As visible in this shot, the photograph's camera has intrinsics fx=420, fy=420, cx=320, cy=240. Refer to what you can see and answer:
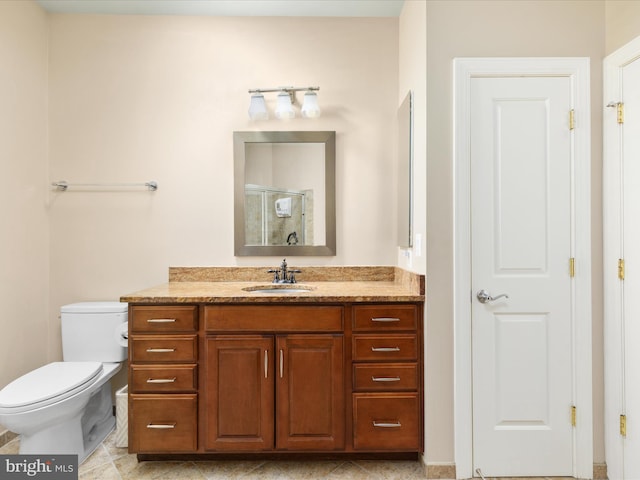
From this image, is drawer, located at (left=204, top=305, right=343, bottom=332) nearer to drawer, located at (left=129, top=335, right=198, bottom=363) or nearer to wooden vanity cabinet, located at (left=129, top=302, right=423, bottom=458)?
wooden vanity cabinet, located at (left=129, top=302, right=423, bottom=458)

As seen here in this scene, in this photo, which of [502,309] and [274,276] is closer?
[502,309]

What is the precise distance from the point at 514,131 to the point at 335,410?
1652 millimetres

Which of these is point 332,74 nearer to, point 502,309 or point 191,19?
point 191,19

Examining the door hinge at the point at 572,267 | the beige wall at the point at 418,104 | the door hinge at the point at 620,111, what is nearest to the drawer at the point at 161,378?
the beige wall at the point at 418,104

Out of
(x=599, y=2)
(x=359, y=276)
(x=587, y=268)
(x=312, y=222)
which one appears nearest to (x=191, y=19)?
(x=312, y=222)

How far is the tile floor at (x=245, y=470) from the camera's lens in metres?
2.11

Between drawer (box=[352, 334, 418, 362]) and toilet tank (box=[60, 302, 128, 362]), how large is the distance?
1462mm

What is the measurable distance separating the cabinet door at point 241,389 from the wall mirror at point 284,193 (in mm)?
801

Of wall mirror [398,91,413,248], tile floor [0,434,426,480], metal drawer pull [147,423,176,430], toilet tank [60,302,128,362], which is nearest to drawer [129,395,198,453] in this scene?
metal drawer pull [147,423,176,430]

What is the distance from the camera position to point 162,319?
6.98 feet

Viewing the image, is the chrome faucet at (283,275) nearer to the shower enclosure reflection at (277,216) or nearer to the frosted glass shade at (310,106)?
the shower enclosure reflection at (277,216)

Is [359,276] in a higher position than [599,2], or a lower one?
lower

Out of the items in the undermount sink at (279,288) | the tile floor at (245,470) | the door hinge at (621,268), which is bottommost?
the tile floor at (245,470)

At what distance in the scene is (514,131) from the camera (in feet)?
6.77
